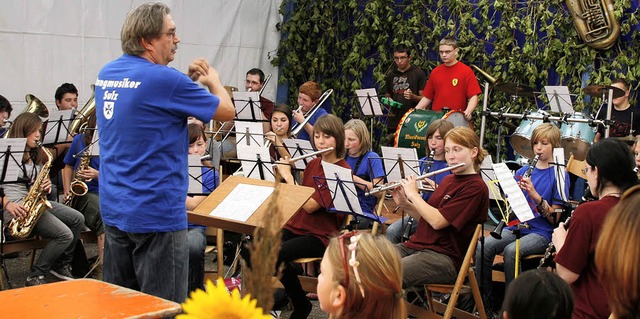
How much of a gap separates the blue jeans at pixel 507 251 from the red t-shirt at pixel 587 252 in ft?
4.70

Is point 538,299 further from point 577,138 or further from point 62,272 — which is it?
point 577,138

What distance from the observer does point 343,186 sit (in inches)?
180

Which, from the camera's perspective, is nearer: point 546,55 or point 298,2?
point 546,55

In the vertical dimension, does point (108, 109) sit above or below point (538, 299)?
above

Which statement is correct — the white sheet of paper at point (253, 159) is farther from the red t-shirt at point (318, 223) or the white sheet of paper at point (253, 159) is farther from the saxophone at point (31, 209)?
the saxophone at point (31, 209)

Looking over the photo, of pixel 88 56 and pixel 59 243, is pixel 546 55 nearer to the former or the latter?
pixel 88 56

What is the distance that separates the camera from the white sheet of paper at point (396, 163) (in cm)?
509

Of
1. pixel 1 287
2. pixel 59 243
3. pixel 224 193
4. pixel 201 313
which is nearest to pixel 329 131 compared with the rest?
pixel 224 193

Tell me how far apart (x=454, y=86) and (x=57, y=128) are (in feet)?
14.2

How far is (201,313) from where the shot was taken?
4.06 ft

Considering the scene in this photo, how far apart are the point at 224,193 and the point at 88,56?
444 centimetres

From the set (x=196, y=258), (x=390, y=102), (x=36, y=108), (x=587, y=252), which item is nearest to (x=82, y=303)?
(x=587, y=252)

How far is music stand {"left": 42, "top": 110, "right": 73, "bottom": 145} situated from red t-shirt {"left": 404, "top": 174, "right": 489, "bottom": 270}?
310cm

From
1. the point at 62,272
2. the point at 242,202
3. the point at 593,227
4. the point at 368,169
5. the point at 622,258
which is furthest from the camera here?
the point at 62,272
